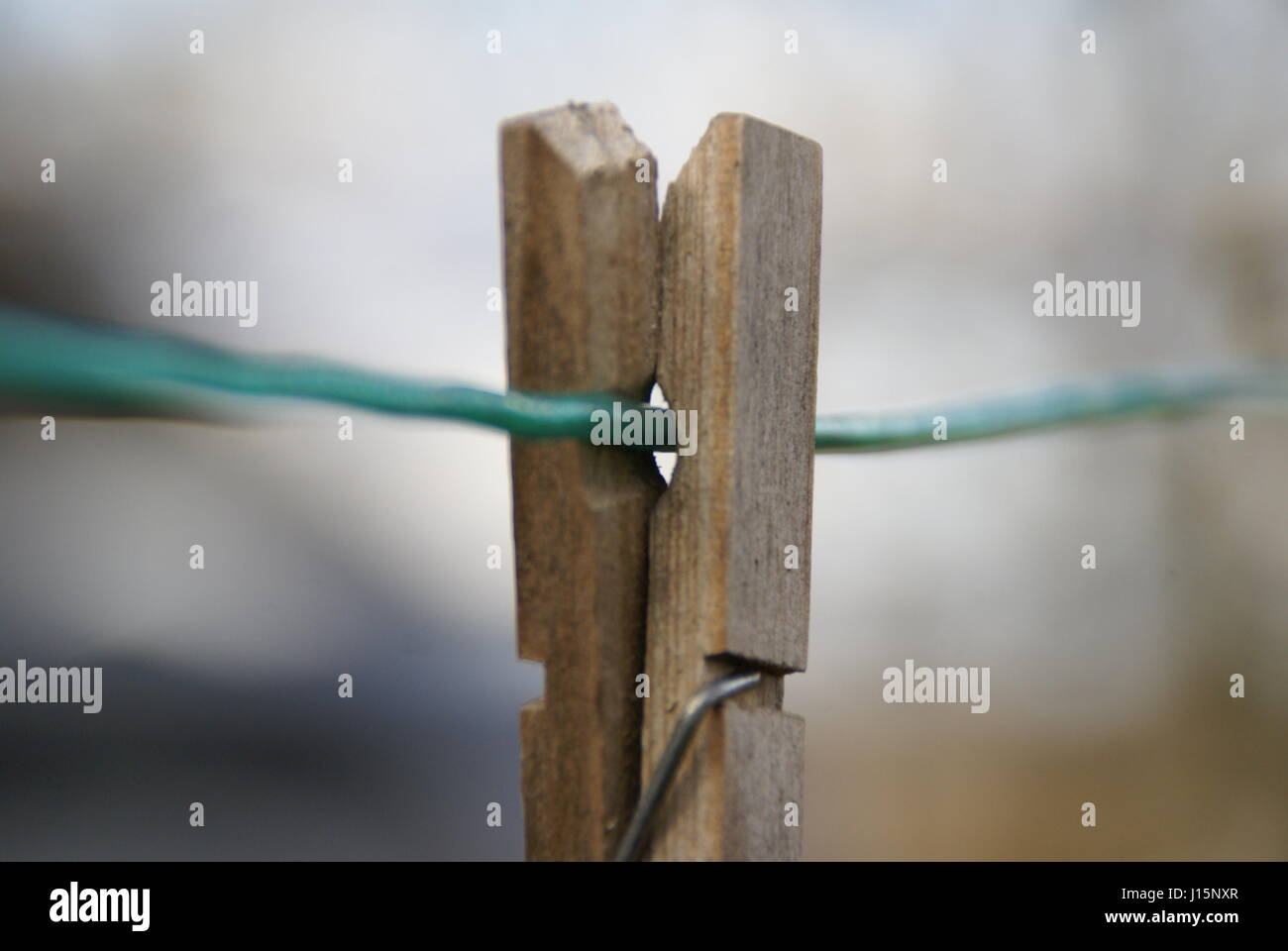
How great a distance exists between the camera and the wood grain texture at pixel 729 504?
708mm

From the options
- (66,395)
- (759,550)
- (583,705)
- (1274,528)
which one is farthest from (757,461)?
(1274,528)

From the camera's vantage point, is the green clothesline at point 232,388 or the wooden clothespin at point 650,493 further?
the wooden clothespin at point 650,493

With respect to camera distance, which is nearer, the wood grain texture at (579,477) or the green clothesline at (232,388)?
the green clothesline at (232,388)

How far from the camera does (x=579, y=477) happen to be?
69 cm

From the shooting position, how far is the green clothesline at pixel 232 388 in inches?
20.3

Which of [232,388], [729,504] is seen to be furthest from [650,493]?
[232,388]

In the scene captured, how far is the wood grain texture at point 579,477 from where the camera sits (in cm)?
69

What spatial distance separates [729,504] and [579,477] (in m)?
0.08

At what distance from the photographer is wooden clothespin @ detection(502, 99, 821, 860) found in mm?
695

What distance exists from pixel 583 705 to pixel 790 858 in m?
0.16

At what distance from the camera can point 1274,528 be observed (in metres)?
2.71

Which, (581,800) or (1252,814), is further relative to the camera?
(1252,814)

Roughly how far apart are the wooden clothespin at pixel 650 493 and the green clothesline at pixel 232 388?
0.04m
